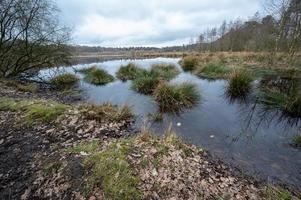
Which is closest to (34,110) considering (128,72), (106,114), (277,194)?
(106,114)

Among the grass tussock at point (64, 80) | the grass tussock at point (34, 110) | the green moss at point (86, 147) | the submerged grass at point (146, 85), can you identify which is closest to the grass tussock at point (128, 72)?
the grass tussock at point (64, 80)

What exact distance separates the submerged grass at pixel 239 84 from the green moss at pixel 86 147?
8386 mm

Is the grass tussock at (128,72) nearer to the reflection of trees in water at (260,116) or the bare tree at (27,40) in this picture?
the bare tree at (27,40)

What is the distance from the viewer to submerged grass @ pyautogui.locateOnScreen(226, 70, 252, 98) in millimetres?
11352

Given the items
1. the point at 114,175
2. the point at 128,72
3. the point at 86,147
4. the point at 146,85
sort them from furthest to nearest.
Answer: the point at 128,72 < the point at 146,85 < the point at 86,147 < the point at 114,175

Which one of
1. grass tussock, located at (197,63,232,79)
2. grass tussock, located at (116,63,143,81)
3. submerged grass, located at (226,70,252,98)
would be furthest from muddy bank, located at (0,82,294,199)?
grass tussock, located at (116,63,143,81)

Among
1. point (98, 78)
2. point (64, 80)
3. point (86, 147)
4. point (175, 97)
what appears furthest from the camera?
point (98, 78)

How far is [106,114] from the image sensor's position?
23.0 ft

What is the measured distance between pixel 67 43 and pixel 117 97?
21.1ft

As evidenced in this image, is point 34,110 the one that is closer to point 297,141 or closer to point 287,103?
point 297,141

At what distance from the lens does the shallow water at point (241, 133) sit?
482 cm

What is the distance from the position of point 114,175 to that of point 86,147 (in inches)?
46.2

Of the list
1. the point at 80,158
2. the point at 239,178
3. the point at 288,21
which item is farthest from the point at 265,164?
the point at 288,21

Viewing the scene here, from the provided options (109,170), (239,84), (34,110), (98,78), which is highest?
(34,110)
